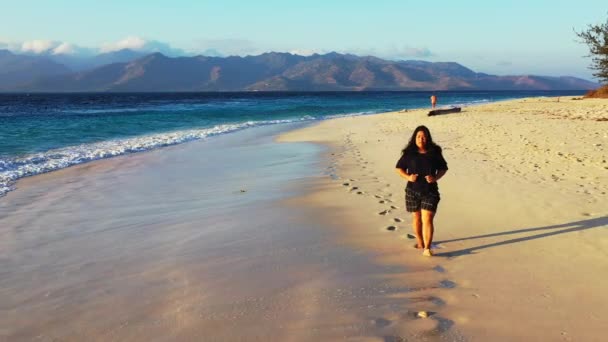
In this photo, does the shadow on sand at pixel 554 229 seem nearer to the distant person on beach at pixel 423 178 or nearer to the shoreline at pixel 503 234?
the shoreline at pixel 503 234

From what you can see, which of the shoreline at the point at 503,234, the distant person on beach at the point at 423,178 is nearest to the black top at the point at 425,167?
the distant person on beach at the point at 423,178

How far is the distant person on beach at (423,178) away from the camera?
17.7 ft

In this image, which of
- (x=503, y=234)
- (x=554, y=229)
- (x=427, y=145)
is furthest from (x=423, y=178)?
(x=554, y=229)

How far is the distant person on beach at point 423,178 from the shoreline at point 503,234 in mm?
322

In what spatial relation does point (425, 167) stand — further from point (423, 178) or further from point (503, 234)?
point (503, 234)

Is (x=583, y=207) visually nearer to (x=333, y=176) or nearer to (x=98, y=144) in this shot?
(x=333, y=176)

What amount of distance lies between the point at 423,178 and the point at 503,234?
57.0 inches

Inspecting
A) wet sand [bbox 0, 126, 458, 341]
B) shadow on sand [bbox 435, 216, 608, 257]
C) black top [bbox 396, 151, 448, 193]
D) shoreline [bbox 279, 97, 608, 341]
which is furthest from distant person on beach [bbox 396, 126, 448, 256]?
wet sand [bbox 0, 126, 458, 341]

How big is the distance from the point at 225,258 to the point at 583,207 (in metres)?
5.30

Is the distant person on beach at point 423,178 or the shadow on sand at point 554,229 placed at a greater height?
the distant person on beach at point 423,178

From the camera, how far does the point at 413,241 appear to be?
18.9 feet

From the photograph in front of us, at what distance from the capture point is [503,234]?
19.6ft

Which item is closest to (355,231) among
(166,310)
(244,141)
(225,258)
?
(225,258)

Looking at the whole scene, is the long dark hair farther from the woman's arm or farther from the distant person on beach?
the woman's arm
